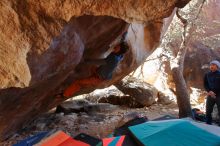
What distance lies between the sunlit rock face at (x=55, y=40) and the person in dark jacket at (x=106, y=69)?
0.67 ft

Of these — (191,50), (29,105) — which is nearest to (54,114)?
(29,105)

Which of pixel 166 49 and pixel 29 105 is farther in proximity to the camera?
pixel 166 49

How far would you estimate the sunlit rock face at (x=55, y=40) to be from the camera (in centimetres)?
235

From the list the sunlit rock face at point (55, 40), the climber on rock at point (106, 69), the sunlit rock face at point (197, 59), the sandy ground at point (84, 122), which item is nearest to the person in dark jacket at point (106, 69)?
the climber on rock at point (106, 69)

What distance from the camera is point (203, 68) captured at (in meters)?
13.7

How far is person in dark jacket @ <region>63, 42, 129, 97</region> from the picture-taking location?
7055 millimetres

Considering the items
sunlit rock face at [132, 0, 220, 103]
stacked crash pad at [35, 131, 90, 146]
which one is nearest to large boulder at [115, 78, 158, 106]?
sunlit rock face at [132, 0, 220, 103]

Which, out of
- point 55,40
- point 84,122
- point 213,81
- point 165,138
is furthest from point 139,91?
point 55,40

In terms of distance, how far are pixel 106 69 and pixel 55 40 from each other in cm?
313

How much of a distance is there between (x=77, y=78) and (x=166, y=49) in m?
6.96

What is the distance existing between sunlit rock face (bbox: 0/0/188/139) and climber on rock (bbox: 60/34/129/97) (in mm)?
203

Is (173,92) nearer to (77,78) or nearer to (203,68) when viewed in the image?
(203,68)

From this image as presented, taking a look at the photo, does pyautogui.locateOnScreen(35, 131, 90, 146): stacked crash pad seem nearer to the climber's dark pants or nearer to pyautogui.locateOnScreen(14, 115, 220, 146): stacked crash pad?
pyautogui.locateOnScreen(14, 115, 220, 146): stacked crash pad

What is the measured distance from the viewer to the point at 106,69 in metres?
7.27
